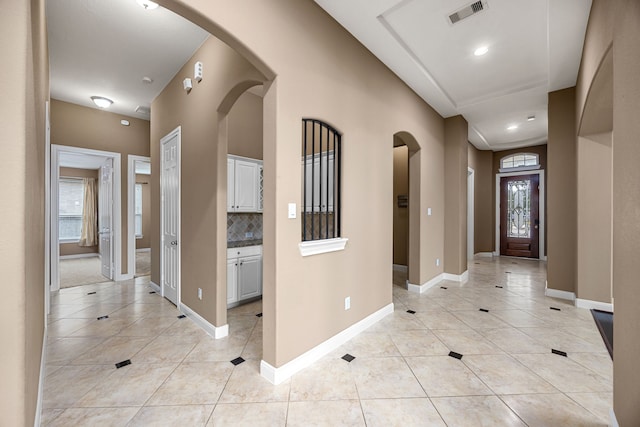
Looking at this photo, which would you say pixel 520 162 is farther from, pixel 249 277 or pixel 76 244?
pixel 76 244

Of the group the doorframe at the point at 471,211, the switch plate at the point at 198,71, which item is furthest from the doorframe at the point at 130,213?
the doorframe at the point at 471,211

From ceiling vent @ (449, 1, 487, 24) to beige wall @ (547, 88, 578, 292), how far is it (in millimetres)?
2573

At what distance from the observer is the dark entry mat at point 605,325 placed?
8.29ft

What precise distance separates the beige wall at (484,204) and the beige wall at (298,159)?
5.28 m

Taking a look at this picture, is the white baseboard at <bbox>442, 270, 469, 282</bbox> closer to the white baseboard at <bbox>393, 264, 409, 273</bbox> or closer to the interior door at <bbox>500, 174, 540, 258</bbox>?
the white baseboard at <bbox>393, 264, 409, 273</bbox>

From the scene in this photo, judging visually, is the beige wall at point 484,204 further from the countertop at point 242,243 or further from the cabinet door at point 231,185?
the cabinet door at point 231,185

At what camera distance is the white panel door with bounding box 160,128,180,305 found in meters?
3.38

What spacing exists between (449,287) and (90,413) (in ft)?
15.1

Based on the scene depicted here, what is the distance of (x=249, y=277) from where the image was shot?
3600mm

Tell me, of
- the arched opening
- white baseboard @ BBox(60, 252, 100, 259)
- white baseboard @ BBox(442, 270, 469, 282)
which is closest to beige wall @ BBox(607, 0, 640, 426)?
the arched opening

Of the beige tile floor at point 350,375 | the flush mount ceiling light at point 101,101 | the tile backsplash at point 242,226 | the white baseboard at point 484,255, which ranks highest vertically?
the flush mount ceiling light at point 101,101

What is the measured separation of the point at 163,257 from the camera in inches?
149

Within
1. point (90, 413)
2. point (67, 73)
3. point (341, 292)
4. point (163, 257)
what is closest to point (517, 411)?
point (341, 292)

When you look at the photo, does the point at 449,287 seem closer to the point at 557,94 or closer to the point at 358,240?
the point at 358,240
